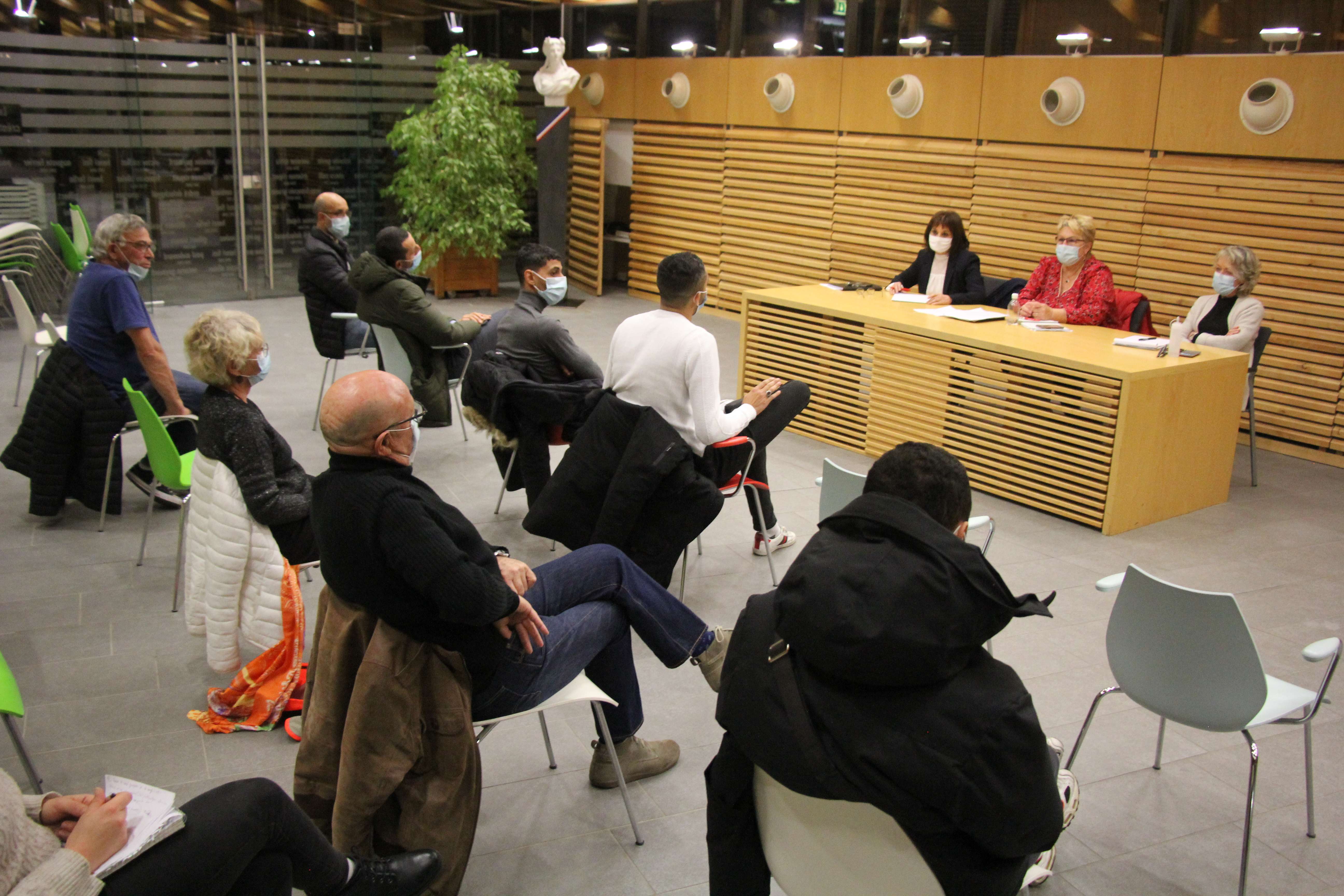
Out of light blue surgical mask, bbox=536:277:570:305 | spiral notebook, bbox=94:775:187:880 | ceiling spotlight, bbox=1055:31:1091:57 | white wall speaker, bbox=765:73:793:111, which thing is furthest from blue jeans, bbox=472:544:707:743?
white wall speaker, bbox=765:73:793:111

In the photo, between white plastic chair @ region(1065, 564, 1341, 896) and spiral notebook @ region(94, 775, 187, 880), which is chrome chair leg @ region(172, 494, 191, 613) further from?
white plastic chair @ region(1065, 564, 1341, 896)

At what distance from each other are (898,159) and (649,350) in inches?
228

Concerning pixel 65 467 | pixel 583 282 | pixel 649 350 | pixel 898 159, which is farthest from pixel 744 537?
pixel 583 282

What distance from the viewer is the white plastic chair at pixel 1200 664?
8.97ft

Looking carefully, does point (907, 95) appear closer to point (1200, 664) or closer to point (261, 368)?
point (261, 368)

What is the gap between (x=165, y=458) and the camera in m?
4.37

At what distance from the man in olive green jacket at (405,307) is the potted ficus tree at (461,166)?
A: 440 cm

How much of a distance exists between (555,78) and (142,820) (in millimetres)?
10077

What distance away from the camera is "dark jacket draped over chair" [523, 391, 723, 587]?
13.0ft

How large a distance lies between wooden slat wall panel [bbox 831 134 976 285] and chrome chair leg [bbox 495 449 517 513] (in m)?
4.72

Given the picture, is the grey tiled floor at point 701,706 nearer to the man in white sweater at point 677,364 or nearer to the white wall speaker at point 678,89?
the man in white sweater at point 677,364

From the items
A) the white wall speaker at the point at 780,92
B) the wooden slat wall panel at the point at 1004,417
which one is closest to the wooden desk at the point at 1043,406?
the wooden slat wall panel at the point at 1004,417

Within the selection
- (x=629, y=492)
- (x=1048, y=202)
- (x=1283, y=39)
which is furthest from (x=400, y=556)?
(x=1048, y=202)

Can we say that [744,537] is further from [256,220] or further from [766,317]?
[256,220]
